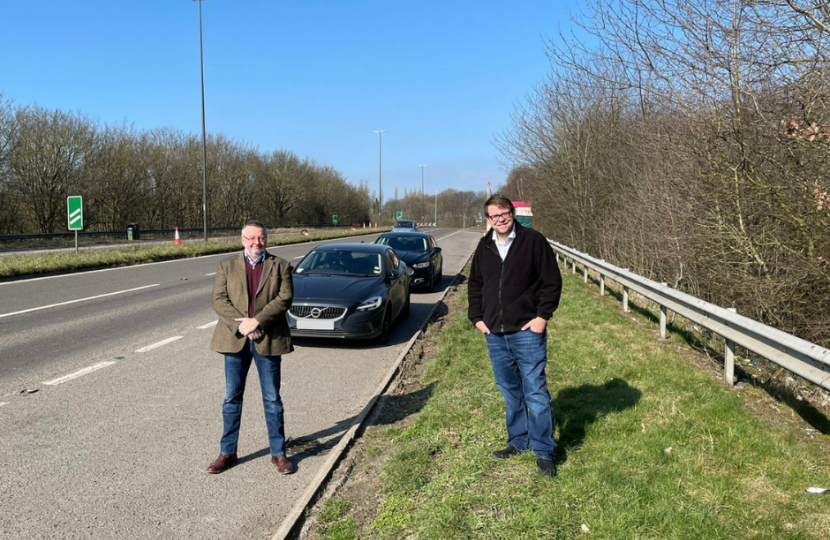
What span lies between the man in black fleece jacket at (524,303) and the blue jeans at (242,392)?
1.59m

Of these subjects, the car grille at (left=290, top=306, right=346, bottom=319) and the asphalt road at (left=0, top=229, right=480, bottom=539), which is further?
the car grille at (left=290, top=306, right=346, bottom=319)

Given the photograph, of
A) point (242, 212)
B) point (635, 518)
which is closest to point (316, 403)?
point (635, 518)

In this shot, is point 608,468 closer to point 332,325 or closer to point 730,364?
point 730,364

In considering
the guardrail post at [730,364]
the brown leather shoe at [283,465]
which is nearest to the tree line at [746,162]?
the guardrail post at [730,364]

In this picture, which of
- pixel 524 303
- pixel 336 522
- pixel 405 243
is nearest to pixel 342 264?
pixel 524 303

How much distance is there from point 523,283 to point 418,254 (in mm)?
11279

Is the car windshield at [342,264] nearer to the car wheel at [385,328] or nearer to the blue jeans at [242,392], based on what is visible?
the car wheel at [385,328]

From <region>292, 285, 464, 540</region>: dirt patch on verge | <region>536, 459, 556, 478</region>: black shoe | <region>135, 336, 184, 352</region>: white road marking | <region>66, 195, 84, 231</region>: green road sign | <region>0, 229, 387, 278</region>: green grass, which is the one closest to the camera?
<region>292, 285, 464, 540</region>: dirt patch on verge

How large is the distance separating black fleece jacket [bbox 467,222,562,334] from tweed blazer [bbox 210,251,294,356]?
1.47 metres

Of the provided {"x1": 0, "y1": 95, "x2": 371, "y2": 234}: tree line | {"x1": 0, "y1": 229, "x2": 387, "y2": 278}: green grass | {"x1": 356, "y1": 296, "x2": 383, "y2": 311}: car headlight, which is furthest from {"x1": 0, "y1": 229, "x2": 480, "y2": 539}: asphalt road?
{"x1": 0, "y1": 95, "x2": 371, "y2": 234}: tree line

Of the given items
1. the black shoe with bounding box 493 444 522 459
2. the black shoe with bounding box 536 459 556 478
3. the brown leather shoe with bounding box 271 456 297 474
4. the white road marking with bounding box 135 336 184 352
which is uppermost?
the white road marking with bounding box 135 336 184 352

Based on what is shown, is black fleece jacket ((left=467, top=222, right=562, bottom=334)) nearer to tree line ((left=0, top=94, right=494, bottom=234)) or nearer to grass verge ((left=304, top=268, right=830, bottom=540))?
grass verge ((left=304, top=268, right=830, bottom=540))

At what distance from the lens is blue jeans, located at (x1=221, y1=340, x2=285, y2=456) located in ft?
14.1

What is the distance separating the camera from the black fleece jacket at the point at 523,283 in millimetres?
3967
